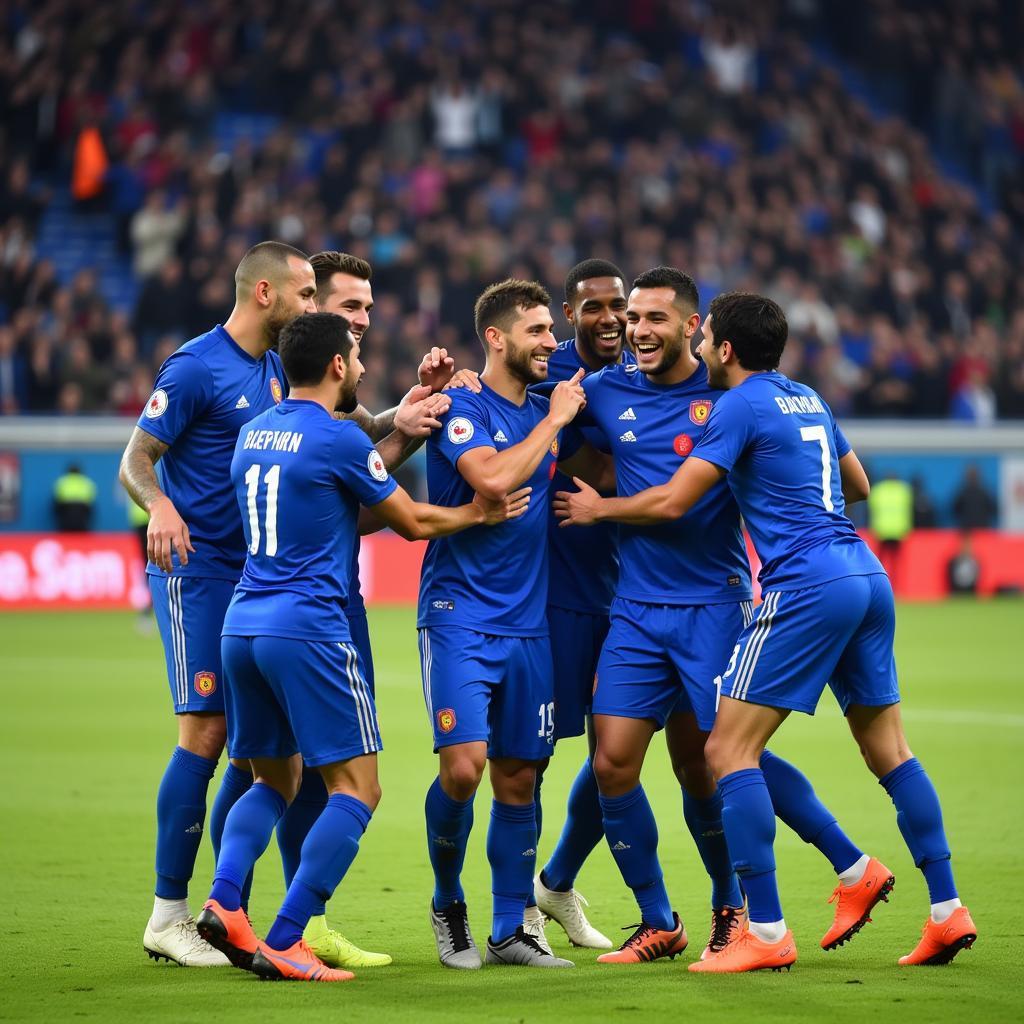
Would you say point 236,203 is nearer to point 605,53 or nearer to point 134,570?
point 134,570

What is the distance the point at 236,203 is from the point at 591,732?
17922 mm

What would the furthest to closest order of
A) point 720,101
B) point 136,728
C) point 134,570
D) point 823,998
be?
point 720,101, point 134,570, point 136,728, point 823,998

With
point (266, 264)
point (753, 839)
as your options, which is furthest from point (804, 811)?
point (266, 264)

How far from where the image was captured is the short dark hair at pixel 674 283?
5.98 m

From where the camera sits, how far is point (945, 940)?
5.45 m

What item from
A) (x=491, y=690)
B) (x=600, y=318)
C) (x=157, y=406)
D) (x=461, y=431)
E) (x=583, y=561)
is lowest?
(x=491, y=690)

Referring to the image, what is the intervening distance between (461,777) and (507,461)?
1088 mm

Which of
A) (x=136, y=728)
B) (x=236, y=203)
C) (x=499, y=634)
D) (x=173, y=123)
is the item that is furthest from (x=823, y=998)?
(x=173, y=123)

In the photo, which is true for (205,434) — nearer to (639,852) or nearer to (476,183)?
(639,852)

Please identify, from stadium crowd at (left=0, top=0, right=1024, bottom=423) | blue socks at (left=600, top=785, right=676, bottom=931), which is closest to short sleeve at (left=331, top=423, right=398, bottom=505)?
blue socks at (left=600, top=785, right=676, bottom=931)

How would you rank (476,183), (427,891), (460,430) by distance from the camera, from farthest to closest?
(476,183)
(427,891)
(460,430)

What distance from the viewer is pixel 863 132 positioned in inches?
1112

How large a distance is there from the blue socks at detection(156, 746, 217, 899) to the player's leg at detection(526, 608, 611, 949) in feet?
4.07

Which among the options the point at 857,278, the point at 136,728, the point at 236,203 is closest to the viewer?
the point at 136,728
